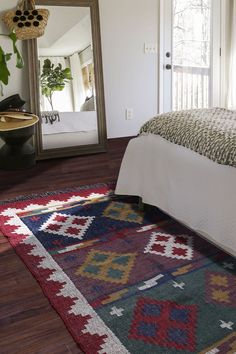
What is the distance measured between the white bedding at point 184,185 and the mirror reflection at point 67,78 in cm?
142

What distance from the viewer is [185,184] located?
2.24 m

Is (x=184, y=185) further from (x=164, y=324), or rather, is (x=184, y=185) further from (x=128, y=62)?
(x=128, y=62)

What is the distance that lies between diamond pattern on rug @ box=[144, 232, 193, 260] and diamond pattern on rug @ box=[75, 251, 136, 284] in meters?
0.14

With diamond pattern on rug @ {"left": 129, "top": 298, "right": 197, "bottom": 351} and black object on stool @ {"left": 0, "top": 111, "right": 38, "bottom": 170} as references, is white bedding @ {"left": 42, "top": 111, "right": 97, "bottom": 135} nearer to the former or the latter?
black object on stool @ {"left": 0, "top": 111, "right": 38, "bottom": 170}

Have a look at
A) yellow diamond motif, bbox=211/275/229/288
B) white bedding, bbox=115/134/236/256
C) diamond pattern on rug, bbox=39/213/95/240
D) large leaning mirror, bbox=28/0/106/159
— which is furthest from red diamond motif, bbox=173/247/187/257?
large leaning mirror, bbox=28/0/106/159

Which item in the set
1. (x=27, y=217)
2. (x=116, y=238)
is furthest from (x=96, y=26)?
(x=116, y=238)

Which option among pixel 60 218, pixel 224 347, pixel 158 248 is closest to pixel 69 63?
pixel 60 218

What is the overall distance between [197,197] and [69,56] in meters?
2.35

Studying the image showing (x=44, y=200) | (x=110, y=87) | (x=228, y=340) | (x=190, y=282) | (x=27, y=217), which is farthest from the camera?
(x=110, y=87)

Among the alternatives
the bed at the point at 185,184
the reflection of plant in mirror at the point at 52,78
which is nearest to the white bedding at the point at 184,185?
the bed at the point at 185,184

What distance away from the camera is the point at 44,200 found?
117 inches

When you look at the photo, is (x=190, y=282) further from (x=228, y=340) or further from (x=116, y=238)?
(x=116, y=238)

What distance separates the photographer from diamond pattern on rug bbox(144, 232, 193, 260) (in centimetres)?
213

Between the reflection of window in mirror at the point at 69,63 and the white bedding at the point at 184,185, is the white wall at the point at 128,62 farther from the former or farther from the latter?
the white bedding at the point at 184,185
